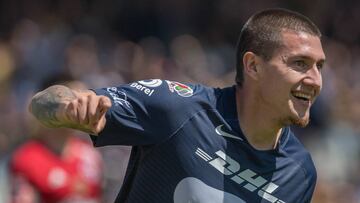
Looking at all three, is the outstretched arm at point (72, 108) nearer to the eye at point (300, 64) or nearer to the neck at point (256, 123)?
the neck at point (256, 123)

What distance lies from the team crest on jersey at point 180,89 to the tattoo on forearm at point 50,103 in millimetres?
580

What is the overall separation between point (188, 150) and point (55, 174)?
2763 mm

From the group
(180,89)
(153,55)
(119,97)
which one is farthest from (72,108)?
(153,55)

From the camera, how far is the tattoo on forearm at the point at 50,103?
454 centimetres

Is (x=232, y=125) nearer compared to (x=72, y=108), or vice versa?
(x=72, y=108)

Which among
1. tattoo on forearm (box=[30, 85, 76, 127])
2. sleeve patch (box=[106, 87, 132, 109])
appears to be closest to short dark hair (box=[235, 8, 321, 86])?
sleeve patch (box=[106, 87, 132, 109])

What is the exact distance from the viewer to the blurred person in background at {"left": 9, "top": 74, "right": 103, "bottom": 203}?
24.1ft

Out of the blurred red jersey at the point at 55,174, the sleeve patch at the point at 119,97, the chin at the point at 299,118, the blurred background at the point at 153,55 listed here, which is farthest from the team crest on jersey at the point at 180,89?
the blurred background at the point at 153,55

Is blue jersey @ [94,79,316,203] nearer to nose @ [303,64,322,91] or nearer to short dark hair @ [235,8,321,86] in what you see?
short dark hair @ [235,8,321,86]

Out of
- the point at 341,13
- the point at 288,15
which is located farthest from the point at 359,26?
the point at 288,15

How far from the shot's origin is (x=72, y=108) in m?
4.37

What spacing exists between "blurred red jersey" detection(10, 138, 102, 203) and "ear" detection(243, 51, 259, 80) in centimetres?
247

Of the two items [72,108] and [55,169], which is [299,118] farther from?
[55,169]

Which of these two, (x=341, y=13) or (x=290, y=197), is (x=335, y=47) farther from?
(x=290, y=197)
